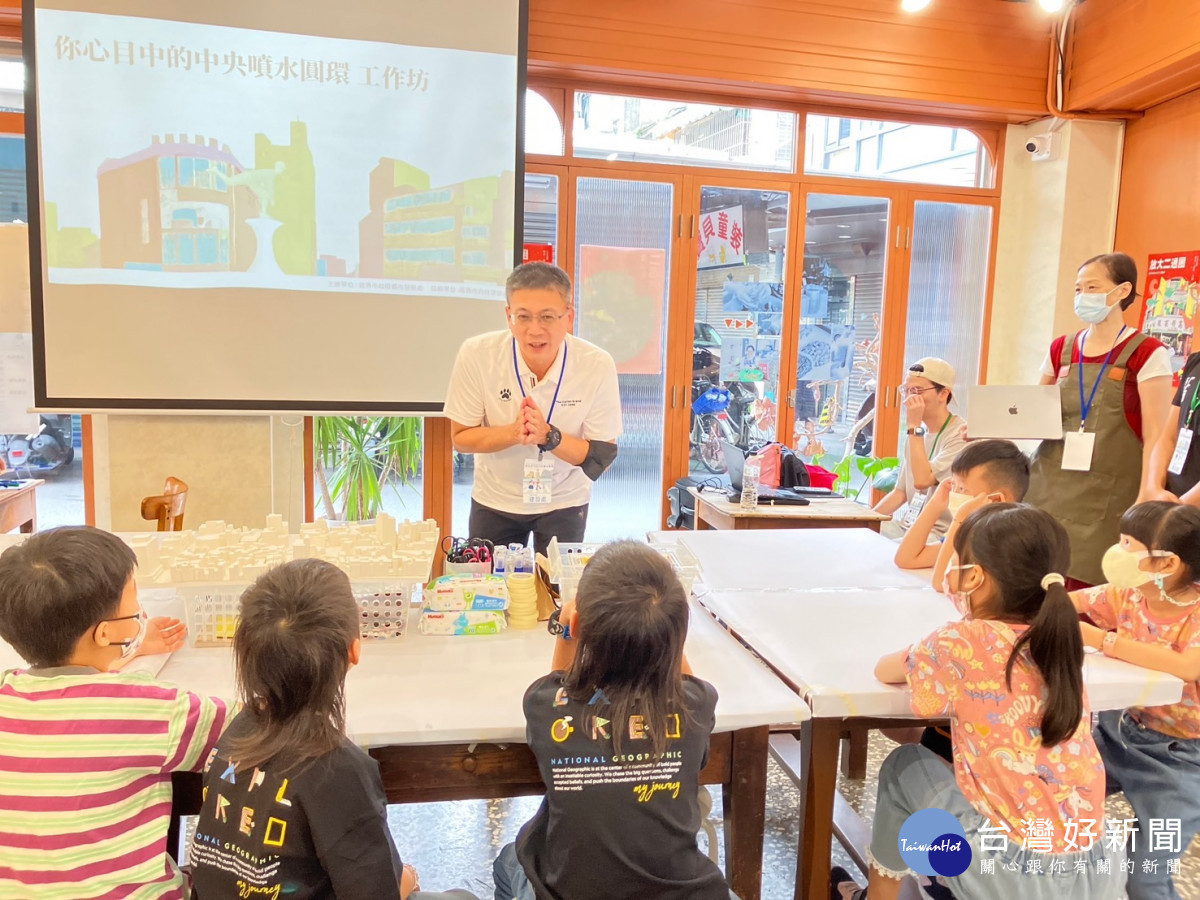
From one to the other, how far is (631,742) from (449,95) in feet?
10.2

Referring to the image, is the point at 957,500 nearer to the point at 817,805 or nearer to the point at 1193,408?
the point at 817,805

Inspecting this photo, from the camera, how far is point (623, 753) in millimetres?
1205

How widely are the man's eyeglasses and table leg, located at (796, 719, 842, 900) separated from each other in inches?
52.9

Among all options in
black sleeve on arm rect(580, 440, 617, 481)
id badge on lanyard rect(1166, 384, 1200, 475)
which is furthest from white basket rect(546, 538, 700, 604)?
id badge on lanyard rect(1166, 384, 1200, 475)

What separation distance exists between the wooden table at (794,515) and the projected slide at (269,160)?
1400mm

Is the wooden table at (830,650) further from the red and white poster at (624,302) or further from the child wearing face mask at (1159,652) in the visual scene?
the red and white poster at (624,302)

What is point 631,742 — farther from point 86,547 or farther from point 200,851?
point 86,547

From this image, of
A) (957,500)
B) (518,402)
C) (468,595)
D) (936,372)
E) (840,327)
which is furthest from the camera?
(840,327)

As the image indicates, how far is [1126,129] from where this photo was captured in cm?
425

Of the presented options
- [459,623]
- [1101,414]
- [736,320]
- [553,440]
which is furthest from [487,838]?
[736,320]

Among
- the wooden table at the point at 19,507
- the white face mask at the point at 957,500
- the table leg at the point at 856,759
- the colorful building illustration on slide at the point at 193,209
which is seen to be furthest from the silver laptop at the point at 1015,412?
the wooden table at the point at 19,507

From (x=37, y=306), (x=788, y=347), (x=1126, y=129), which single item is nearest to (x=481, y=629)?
(x=37, y=306)

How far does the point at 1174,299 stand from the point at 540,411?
10.9ft

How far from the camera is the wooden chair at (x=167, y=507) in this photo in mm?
2520
